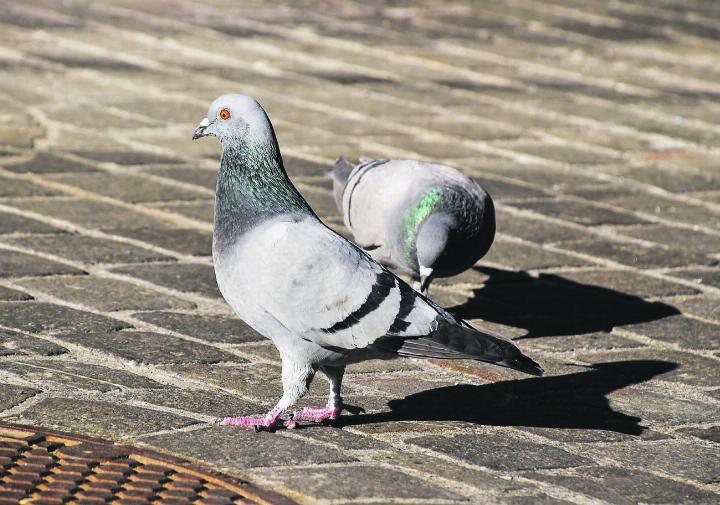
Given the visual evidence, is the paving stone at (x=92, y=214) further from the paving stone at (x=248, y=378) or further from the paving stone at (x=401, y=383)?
the paving stone at (x=401, y=383)

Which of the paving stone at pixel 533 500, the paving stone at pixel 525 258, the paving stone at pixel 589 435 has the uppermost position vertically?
the paving stone at pixel 525 258

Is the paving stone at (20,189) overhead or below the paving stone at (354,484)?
overhead

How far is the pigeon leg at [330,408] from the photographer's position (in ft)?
13.2

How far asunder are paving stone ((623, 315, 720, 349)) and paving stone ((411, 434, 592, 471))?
1.36 meters

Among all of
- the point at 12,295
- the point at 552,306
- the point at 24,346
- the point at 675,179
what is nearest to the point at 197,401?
the point at 24,346

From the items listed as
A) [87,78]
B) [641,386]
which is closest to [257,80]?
[87,78]

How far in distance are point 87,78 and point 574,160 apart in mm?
3184

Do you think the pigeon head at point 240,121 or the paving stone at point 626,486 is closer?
the paving stone at point 626,486

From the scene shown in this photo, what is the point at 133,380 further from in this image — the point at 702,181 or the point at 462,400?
the point at 702,181

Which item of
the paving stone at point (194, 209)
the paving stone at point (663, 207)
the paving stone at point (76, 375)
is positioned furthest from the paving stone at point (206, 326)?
the paving stone at point (663, 207)

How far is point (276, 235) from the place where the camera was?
12.7 ft

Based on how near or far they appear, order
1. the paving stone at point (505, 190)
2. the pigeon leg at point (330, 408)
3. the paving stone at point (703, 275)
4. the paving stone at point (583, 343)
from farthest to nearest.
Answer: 1. the paving stone at point (505, 190)
2. the paving stone at point (703, 275)
3. the paving stone at point (583, 343)
4. the pigeon leg at point (330, 408)

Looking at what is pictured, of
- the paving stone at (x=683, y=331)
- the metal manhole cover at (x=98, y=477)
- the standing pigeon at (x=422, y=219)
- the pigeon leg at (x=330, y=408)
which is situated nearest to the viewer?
the metal manhole cover at (x=98, y=477)

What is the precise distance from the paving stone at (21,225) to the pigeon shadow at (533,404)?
2.16m
